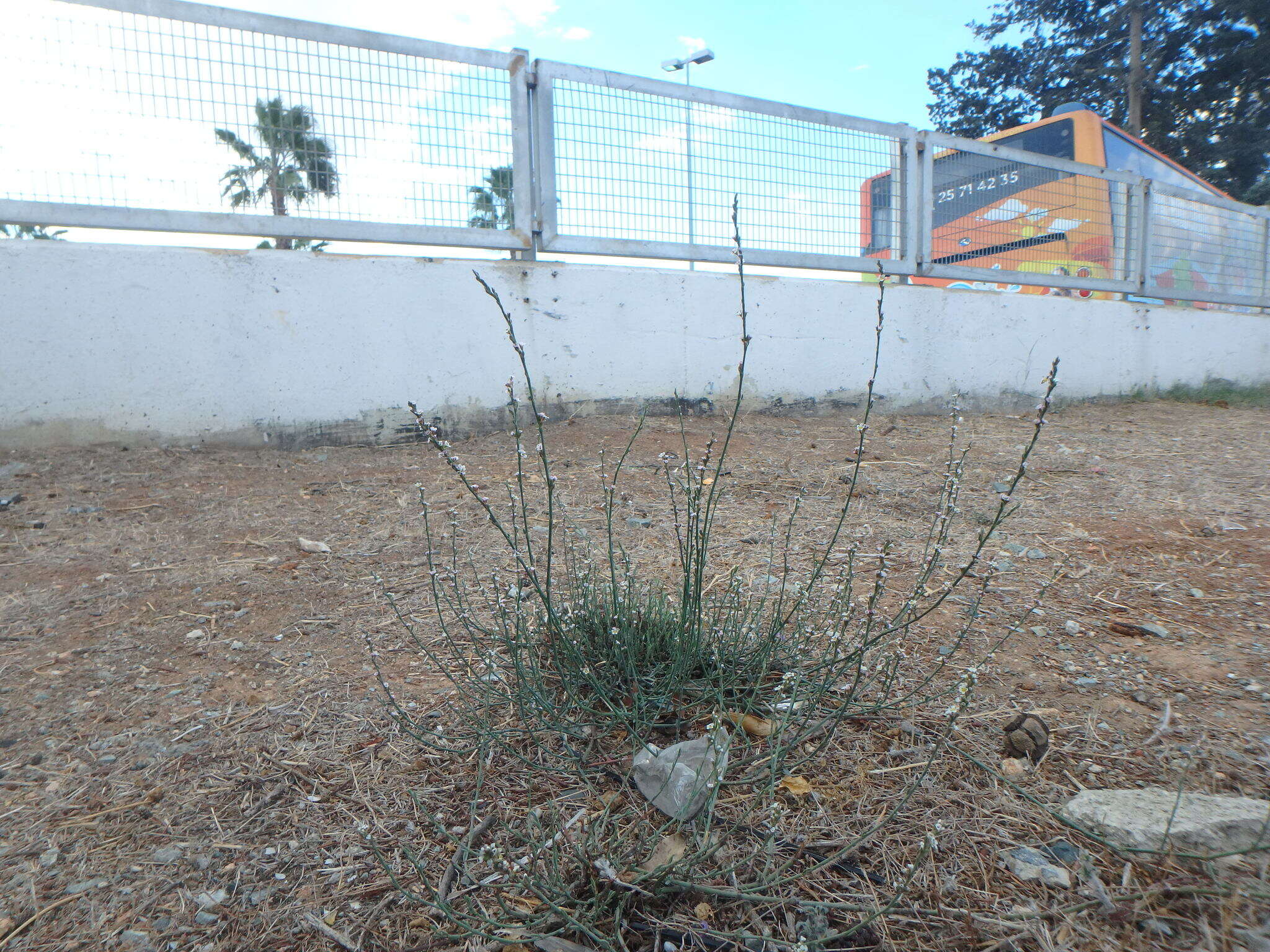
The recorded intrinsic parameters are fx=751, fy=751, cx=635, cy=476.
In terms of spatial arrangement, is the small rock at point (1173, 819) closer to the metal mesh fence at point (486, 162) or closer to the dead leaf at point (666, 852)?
the dead leaf at point (666, 852)

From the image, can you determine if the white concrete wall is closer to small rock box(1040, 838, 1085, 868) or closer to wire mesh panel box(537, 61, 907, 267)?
wire mesh panel box(537, 61, 907, 267)

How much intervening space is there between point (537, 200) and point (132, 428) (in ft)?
8.25

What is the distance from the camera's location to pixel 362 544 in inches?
105

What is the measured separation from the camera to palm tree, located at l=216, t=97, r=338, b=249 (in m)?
3.85

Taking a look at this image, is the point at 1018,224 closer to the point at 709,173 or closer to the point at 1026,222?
the point at 1026,222

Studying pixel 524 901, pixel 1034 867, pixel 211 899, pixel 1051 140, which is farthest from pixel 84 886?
pixel 1051 140

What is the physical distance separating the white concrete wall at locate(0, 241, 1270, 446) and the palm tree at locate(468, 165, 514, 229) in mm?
295

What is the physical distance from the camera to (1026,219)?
647 cm

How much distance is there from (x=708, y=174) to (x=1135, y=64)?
18526mm

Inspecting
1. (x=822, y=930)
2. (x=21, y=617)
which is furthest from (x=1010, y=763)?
(x=21, y=617)

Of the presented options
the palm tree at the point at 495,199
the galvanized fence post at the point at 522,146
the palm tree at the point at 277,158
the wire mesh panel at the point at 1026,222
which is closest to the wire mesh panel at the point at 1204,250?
the wire mesh panel at the point at 1026,222

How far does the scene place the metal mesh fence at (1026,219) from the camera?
607cm

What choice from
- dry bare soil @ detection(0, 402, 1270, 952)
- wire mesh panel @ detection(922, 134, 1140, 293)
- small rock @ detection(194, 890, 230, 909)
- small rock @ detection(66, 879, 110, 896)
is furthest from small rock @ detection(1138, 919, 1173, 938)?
wire mesh panel @ detection(922, 134, 1140, 293)

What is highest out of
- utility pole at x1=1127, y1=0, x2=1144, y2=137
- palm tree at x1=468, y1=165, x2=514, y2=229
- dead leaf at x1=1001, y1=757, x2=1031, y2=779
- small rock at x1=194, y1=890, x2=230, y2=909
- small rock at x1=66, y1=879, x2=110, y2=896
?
utility pole at x1=1127, y1=0, x2=1144, y2=137
